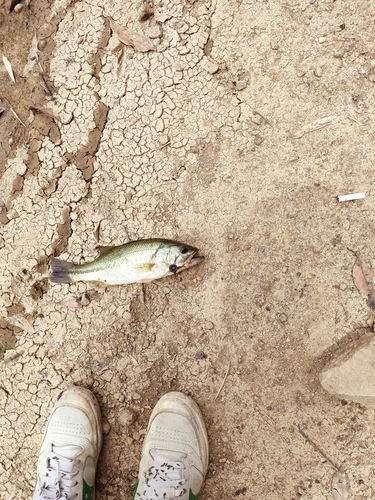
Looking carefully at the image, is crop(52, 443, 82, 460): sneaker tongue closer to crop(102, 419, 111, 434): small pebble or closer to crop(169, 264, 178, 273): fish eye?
crop(102, 419, 111, 434): small pebble

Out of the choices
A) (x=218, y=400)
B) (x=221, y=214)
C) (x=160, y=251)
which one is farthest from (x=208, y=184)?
(x=218, y=400)

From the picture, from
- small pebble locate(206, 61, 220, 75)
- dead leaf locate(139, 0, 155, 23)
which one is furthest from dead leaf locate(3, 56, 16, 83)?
small pebble locate(206, 61, 220, 75)

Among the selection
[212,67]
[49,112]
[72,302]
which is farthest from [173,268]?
[49,112]

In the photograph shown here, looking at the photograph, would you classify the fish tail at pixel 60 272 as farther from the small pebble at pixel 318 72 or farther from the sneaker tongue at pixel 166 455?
the small pebble at pixel 318 72

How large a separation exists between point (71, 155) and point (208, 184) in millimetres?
1158

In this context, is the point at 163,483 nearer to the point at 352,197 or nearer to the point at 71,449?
the point at 71,449

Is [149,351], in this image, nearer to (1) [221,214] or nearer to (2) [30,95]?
(1) [221,214]

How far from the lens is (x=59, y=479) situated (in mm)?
2982

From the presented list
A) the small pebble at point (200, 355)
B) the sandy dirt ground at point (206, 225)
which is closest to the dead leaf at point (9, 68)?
the sandy dirt ground at point (206, 225)

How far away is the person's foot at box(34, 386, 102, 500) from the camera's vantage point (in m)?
2.98

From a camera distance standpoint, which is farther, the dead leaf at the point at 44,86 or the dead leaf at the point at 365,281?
the dead leaf at the point at 44,86

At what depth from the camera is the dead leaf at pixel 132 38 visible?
10.4 ft

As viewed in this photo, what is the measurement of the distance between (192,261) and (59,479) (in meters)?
1.89

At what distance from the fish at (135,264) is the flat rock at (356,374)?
4.00ft
